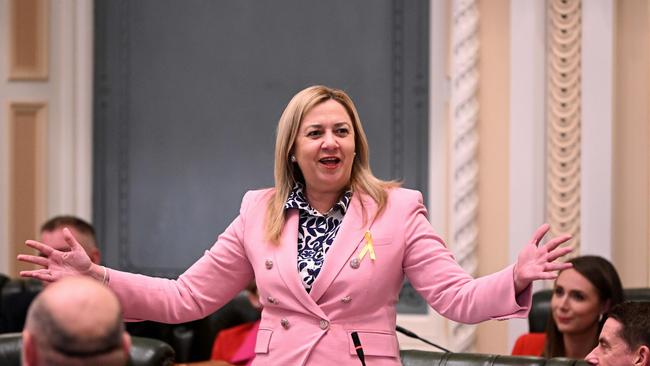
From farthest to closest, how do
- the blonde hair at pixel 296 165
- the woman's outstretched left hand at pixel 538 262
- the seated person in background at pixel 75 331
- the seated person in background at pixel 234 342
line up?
1. the seated person in background at pixel 234 342
2. the blonde hair at pixel 296 165
3. the woman's outstretched left hand at pixel 538 262
4. the seated person in background at pixel 75 331

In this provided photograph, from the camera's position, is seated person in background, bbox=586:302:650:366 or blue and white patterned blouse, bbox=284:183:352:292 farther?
seated person in background, bbox=586:302:650:366

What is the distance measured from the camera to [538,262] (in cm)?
290

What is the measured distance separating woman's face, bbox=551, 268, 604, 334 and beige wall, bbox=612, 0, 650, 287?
1197 mm

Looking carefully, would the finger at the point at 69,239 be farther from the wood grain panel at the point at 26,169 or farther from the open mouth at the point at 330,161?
the wood grain panel at the point at 26,169

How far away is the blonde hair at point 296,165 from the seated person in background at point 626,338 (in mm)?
812

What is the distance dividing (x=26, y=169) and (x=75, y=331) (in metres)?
5.65

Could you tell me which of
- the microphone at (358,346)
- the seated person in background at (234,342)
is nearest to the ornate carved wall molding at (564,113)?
the seated person in background at (234,342)

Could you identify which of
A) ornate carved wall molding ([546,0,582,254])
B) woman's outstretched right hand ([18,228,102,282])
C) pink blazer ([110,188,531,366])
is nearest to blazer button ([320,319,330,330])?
pink blazer ([110,188,531,366])

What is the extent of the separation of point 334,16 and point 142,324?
219 cm

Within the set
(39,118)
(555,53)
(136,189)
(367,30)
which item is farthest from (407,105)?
(39,118)

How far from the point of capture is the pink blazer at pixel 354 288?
310 cm

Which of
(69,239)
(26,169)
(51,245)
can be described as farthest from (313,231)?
(26,169)

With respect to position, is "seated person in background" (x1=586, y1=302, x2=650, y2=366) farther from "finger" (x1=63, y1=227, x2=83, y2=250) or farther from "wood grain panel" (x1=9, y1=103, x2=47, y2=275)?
"wood grain panel" (x1=9, y1=103, x2=47, y2=275)

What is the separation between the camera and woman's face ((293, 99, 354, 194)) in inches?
127
